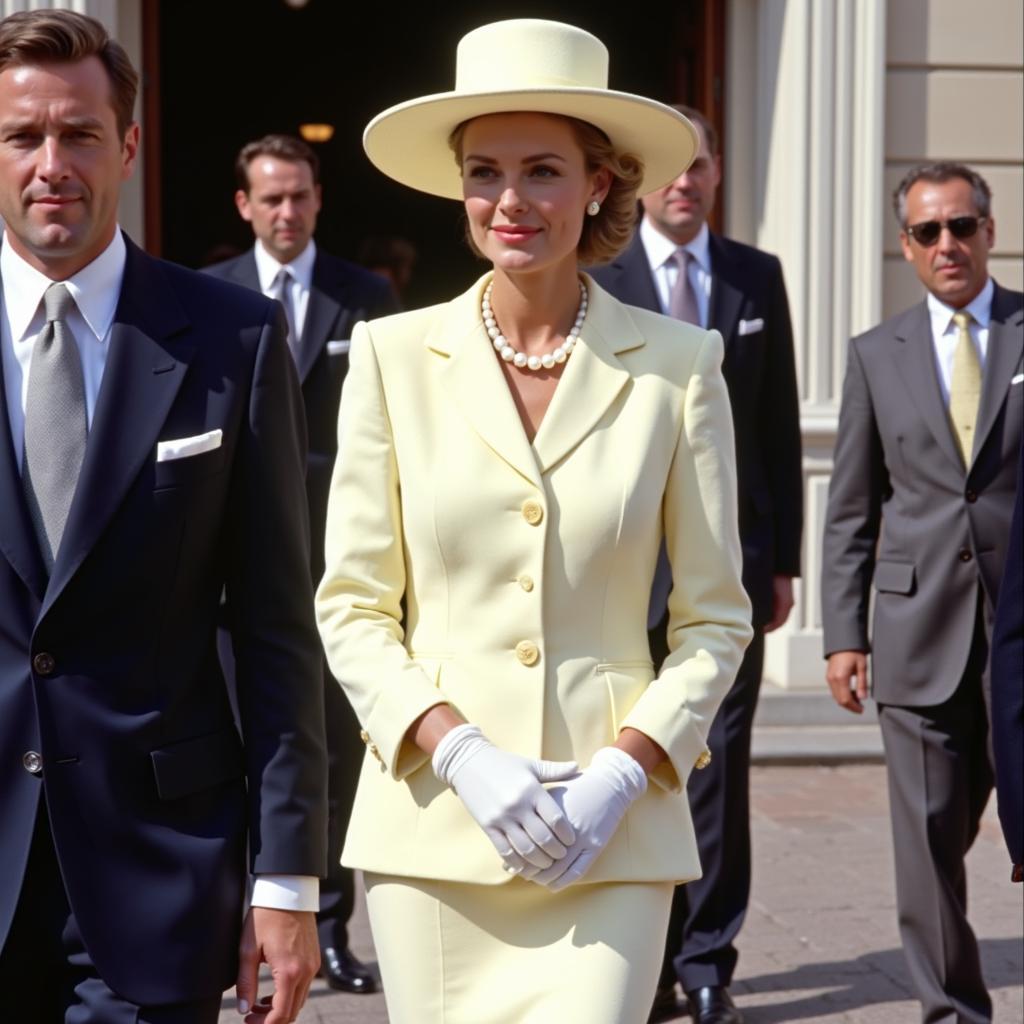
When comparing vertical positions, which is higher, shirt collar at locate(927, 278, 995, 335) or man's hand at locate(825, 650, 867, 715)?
shirt collar at locate(927, 278, 995, 335)

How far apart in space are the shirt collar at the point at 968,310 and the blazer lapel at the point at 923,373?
0.9 inches

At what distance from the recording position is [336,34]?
15.7 m

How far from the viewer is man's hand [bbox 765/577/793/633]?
5594 mm

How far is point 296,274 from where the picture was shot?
243 inches

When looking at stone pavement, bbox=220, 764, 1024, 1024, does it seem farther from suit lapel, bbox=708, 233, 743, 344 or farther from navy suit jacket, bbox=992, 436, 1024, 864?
navy suit jacket, bbox=992, 436, 1024, 864

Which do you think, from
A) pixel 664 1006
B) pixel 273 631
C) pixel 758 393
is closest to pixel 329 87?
pixel 758 393

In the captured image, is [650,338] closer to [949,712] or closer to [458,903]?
[458,903]

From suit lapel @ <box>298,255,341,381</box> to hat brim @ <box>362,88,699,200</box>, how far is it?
8.23ft

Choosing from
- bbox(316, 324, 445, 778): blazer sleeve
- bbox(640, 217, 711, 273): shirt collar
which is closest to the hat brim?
bbox(316, 324, 445, 778): blazer sleeve

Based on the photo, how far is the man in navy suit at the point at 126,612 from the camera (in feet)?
8.57

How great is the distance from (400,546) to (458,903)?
0.54m

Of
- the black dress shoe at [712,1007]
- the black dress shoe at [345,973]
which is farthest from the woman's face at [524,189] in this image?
the black dress shoe at [345,973]

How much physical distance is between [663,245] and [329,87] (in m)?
11.8

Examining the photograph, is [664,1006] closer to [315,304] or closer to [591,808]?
[315,304]
